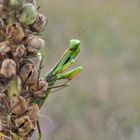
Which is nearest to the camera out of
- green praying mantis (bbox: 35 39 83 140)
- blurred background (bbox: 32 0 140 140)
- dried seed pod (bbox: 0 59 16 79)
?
dried seed pod (bbox: 0 59 16 79)

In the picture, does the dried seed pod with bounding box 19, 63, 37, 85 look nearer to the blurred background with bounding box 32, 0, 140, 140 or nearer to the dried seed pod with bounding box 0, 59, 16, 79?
the dried seed pod with bounding box 0, 59, 16, 79

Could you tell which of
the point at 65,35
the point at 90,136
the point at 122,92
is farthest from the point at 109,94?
the point at 65,35

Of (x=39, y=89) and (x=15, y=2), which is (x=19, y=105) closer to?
(x=39, y=89)

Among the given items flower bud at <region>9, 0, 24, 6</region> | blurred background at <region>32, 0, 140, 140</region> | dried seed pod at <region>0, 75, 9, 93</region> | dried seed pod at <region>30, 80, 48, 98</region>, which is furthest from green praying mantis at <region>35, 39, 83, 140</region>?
blurred background at <region>32, 0, 140, 140</region>

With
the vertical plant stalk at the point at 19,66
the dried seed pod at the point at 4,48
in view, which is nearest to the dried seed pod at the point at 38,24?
the vertical plant stalk at the point at 19,66

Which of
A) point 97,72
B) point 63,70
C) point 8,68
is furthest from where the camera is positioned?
point 97,72

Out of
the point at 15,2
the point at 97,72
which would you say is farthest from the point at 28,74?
the point at 97,72

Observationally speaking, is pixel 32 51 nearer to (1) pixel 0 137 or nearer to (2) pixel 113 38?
(1) pixel 0 137
